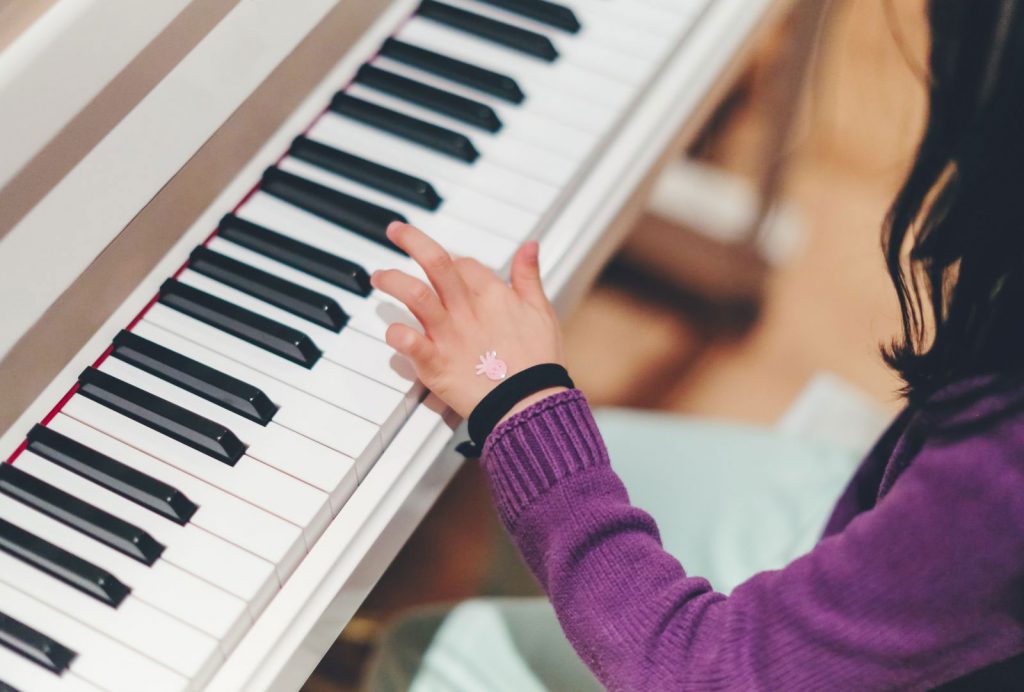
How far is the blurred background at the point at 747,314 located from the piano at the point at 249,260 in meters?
0.71

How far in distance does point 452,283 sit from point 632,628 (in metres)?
0.31

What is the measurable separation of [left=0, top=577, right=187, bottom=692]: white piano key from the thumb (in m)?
0.41

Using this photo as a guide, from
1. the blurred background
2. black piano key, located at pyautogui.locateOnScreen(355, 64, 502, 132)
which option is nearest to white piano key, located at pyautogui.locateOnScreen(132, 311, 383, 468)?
black piano key, located at pyautogui.locateOnScreen(355, 64, 502, 132)

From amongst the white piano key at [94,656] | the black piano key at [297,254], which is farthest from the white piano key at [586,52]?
the white piano key at [94,656]

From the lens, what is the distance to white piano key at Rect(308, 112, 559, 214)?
946mm

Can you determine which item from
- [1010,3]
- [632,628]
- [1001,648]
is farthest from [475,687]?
[1010,3]

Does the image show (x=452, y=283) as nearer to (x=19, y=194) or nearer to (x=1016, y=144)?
(x=19, y=194)

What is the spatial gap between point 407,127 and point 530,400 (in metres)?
0.31

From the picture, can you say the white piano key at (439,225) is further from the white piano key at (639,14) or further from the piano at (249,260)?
the white piano key at (639,14)

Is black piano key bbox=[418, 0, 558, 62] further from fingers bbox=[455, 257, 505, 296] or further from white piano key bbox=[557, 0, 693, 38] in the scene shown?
fingers bbox=[455, 257, 505, 296]

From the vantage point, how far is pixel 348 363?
0.85 m

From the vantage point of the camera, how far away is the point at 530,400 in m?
0.85

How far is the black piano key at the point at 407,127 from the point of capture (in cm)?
97

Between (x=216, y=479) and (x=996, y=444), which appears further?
(x=216, y=479)
